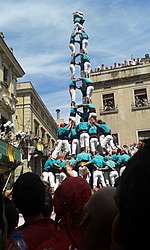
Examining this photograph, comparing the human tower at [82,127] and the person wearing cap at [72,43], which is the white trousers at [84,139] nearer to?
the human tower at [82,127]

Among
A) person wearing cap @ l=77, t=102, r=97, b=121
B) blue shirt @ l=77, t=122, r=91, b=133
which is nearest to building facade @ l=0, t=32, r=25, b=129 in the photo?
person wearing cap @ l=77, t=102, r=97, b=121

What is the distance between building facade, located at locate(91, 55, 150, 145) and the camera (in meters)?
22.8

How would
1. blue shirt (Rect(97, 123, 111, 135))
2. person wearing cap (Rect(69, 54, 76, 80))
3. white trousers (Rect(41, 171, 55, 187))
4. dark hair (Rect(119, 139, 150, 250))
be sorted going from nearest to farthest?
1. dark hair (Rect(119, 139, 150, 250))
2. white trousers (Rect(41, 171, 55, 187))
3. blue shirt (Rect(97, 123, 111, 135))
4. person wearing cap (Rect(69, 54, 76, 80))

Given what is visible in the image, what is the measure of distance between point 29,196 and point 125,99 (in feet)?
73.4

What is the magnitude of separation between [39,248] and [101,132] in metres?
11.1

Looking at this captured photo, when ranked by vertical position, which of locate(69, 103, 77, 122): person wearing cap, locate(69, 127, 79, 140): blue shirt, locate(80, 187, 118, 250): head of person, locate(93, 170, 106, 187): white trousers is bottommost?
locate(93, 170, 106, 187): white trousers

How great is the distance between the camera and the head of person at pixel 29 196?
2166 millimetres

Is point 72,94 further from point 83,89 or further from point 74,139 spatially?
point 74,139

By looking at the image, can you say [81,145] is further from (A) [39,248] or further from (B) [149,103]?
(B) [149,103]

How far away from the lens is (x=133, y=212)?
2.18 ft

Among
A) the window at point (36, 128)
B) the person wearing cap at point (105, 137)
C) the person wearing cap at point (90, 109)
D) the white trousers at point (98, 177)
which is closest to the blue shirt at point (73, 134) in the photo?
the person wearing cap at point (90, 109)

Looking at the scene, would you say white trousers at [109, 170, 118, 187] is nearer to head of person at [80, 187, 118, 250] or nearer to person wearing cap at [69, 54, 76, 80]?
person wearing cap at [69, 54, 76, 80]

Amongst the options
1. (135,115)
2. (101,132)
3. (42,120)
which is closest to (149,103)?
(135,115)

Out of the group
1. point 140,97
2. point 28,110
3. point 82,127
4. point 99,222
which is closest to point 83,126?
point 82,127
